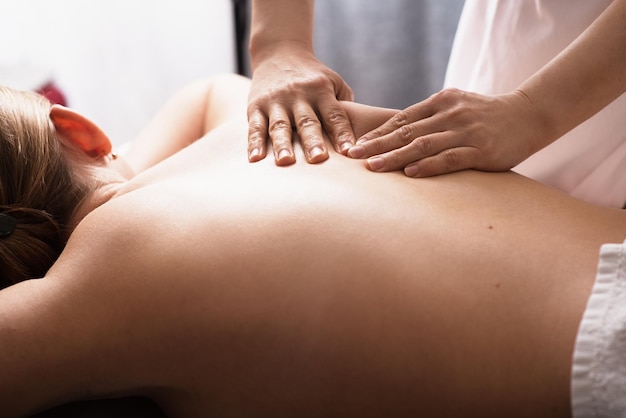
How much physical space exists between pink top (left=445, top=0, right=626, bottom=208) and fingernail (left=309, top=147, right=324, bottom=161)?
0.53 metres

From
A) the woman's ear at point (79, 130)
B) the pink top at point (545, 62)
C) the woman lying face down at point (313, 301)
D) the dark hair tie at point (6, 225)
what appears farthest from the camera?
the pink top at point (545, 62)

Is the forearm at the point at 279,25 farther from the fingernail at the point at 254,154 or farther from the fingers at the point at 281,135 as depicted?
the fingernail at the point at 254,154

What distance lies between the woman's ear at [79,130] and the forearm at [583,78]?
756 mm

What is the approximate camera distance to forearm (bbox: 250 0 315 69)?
145 cm

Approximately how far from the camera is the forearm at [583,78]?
1.14 metres

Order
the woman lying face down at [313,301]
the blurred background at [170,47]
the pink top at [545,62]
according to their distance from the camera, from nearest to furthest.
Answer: the woman lying face down at [313,301]
the pink top at [545,62]
the blurred background at [170,47]

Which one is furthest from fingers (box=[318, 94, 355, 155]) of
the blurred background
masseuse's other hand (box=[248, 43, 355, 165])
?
the blurred background

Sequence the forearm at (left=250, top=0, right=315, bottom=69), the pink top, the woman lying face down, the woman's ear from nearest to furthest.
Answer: the woman lying face down < the woman's ear < the pink top < the forearm at (left=250, top=0, right=315, bottom=69)

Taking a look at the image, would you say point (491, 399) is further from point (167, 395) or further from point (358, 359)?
point (167, 395)

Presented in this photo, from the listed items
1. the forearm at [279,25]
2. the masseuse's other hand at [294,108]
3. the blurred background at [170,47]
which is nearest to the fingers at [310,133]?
the masseuse's other hand at [294,108]

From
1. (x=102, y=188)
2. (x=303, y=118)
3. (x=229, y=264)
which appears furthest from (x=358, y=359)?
(x=102, y=188)

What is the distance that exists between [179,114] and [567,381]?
1.19 m

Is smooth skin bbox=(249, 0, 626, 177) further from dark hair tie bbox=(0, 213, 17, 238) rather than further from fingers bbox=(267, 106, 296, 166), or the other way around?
dark hair tie bbox=(0, 213, 17, 238)

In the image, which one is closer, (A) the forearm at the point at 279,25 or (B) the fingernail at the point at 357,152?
(B) the fingernail at the point at 357,152
